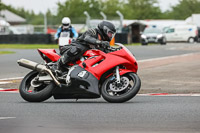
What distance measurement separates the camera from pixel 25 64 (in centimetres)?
980

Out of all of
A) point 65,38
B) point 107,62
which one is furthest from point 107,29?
point 65,38

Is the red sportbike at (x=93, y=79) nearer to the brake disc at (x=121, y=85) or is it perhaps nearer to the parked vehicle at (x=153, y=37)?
the brake disc at (x=121, y=85)

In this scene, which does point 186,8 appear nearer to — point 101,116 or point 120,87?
point 120,87

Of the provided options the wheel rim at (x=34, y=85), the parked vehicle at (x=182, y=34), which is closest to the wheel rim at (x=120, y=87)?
the wheel rim at (x=34, y=85)

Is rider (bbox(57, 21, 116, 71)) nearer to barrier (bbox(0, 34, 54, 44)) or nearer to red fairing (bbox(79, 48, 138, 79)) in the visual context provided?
red fairing (bbox(79, 48, 138, 79))

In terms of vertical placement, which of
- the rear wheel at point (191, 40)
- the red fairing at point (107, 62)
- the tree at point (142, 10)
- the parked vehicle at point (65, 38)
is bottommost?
the tree at point (142, 10)

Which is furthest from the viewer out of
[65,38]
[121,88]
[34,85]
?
[65,38]

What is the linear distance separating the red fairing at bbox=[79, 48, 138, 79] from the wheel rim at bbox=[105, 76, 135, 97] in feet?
0.45

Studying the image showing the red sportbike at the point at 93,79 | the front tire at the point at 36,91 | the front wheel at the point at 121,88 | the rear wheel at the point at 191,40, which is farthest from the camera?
the rear wheel at the point at 191,40

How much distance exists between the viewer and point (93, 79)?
368 inches

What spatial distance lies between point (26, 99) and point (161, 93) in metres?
3.04

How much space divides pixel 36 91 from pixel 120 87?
1.40 meters

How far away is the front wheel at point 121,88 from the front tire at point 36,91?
33.9 inches

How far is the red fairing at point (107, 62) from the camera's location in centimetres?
931
